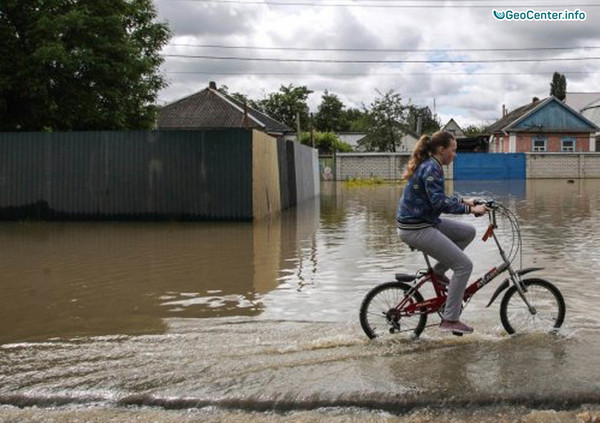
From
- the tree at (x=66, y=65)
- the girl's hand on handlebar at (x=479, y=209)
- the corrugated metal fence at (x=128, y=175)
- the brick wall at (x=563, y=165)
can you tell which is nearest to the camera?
the girl's hand on handlebar at (x=479, y=209)

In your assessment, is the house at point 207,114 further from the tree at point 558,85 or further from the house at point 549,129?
the tree at point 558,85

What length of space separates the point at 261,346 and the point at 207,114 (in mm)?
40905

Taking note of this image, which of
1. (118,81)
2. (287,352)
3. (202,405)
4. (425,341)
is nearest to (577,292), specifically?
(425,341)

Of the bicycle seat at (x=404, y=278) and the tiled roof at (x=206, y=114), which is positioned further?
the tiled roof at (x=206, y=114)

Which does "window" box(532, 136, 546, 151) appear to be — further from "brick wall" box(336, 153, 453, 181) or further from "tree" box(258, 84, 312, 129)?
"tree" box(258, 84, 312, 129)

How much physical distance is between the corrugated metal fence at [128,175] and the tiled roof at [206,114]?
1087 inches

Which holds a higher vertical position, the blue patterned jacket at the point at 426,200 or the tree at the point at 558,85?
the tree at the point at 558,85

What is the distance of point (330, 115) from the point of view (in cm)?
9525

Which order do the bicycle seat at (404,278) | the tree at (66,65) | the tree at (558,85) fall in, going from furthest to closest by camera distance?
the tree at (558,85) → the tree at (66,65) → the bicycle seat at (404,278)

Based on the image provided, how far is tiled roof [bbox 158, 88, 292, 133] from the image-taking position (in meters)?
44.3

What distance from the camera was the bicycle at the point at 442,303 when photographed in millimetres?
5539

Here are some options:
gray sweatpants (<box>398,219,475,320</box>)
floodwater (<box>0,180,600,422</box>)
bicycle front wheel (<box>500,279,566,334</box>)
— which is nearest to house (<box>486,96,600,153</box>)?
floodwater (<box>0,180,600,422</box>)

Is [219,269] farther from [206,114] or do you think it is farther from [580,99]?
[580,99]

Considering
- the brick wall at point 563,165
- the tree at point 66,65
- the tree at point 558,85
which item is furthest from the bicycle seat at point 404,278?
the tree at point 558,85
